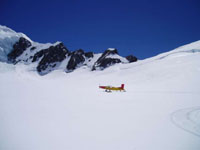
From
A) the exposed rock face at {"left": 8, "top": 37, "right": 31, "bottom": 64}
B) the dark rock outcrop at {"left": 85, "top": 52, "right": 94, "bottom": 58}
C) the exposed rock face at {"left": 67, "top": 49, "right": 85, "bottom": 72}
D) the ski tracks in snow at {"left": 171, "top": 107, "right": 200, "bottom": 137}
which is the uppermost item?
the exposed rock face at {"left": 8, "top": 37, "right": 31, "bottom": 64}

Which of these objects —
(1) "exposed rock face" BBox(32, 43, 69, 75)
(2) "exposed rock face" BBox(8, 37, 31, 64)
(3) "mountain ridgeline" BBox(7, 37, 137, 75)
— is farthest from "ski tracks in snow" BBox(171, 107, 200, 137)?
(2) "exposed rock face" BBox(8, 37, 31, 64)

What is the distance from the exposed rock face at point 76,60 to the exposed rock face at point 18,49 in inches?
2650

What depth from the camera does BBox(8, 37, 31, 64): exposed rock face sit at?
126 meters

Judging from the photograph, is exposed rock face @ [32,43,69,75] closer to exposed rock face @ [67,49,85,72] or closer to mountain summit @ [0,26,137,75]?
mountain summit @ [0,26,137,75]

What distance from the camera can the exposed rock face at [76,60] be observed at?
321ft

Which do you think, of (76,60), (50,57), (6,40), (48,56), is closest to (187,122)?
(76,60)

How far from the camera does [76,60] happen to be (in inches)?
4065

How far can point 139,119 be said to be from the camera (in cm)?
567

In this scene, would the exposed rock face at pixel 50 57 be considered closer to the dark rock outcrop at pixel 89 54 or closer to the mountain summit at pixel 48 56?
the mountain summit at pixel 48 56

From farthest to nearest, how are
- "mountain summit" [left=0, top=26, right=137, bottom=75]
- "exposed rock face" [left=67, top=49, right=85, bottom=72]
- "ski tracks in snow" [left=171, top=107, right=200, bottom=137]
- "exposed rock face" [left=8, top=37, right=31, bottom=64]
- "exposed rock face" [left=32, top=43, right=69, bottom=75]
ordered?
"exposed rock face" [left=8, top=37, right=31, bottom=64], "exposed rock face" [left=32, top=43, right=69, bottom=75], "exposed rock face" [left=67, top=49, right=85, bottom=72], "mountain summit" [left=0, top=26, right=137, bottom=75], "ski tracks in snow" [left=171, top=107, right=200, bottom=137]

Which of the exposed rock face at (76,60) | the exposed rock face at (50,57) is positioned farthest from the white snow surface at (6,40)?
the exposed rock face at (76,60)

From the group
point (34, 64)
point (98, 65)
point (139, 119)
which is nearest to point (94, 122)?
point (139, 119)

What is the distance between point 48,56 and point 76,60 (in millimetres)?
31691

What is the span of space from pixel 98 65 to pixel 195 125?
79.0 meters
